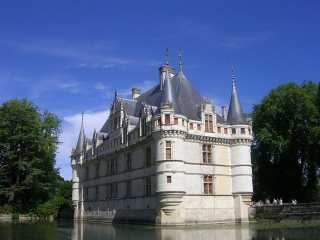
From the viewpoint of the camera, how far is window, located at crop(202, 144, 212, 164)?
33.8 m

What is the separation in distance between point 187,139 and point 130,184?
7.60 m

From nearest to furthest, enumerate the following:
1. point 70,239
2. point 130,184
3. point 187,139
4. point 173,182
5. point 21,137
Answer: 1. point 70,239
2. point 173,182
3. point 187,139
4. point 130,184
5. point 21,137

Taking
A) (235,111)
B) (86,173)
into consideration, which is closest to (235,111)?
(235,111)

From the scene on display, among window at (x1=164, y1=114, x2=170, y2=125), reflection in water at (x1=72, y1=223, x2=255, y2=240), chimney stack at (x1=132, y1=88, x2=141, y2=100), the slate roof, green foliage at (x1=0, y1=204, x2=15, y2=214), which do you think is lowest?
reflection in water at (x1=72, y1=223, x2=255, y2=240)

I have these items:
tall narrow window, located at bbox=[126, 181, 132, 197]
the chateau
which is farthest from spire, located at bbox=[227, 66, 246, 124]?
tall narrow window, located at bbox=[126, 181, 132, 197]

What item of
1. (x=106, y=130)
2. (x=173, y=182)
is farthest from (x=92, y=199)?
(x=173, y=182)

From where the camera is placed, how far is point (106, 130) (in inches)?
1836

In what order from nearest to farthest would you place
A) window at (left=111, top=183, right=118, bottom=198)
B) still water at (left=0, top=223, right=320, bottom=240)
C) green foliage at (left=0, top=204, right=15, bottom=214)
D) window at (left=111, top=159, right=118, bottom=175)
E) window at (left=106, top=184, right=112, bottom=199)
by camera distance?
1. still water at (left=0, top=223, right=320, bottom=240)
2. window at (left=111, top=183, right=118, bottom=198)
3. window at (left=111, top=159, right=118, bottom=175)
4. window at (left=106, top=184, right=112, bottom=199)
5. green foliage at (left=0, top=204, right=15, bottom=214)

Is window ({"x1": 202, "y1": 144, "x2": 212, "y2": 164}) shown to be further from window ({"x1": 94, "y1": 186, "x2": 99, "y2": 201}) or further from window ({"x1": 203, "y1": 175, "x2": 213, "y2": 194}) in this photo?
window ({"x1": 94, "y1": 186, "x2": 99, "y2": 201})

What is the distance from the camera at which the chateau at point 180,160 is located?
3138cm

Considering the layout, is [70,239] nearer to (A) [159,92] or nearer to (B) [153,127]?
(B) [153,127]

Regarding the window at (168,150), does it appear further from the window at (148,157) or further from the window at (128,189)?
the window at (128,189)

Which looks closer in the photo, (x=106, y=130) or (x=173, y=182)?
(x=173, y=182)

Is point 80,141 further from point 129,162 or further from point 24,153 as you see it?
point 129,162
